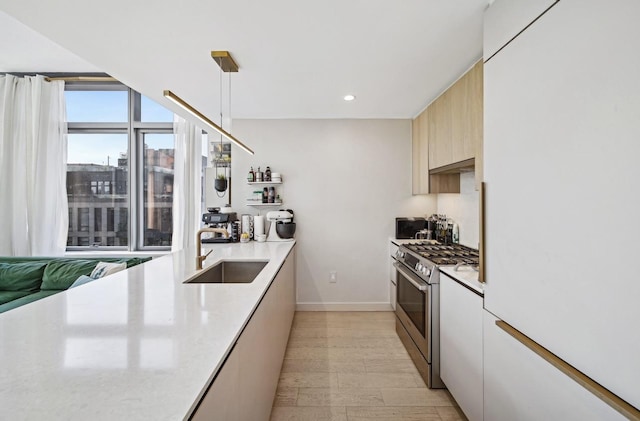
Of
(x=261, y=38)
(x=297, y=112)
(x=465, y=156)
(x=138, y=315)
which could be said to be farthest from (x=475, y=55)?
(x=138, y=315)

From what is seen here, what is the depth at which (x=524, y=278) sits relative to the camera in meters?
1.27

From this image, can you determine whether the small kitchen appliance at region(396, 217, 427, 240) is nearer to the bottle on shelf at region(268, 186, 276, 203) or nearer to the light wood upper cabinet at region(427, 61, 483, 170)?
the light wood upper cabinet at region(427, 61, 483, 170)

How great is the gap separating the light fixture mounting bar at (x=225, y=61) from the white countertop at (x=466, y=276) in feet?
7.27

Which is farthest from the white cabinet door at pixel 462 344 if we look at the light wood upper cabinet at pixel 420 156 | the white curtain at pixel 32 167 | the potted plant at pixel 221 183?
the white curtain at pixel 32 167

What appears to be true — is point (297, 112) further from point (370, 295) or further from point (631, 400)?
point (631, 400)

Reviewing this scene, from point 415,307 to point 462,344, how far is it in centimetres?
70

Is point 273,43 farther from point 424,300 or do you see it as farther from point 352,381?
point 352,381

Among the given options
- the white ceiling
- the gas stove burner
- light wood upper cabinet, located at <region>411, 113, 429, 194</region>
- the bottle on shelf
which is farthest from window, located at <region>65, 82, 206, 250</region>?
the gas stove burner

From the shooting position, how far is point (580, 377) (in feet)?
3.14

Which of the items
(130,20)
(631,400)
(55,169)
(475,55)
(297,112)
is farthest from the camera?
(55,169)

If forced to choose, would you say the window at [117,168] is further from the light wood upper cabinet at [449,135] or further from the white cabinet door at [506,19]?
the white cabinet door at [506,19]

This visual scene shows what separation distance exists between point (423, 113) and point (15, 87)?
5111 mm

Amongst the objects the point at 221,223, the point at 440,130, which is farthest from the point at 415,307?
the point at 221,223

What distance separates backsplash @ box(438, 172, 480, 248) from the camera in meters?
2.76
